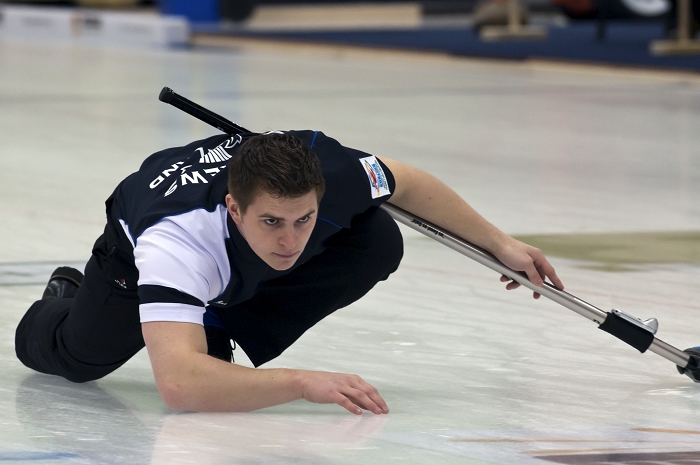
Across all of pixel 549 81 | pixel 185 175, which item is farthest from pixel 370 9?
pixel 185 175

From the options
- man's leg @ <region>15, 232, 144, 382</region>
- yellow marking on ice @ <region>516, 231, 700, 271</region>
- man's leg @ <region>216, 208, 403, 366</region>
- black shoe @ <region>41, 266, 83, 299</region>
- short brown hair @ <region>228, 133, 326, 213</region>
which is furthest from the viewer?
yellow marking on ice @ <region>516, 231, 700, 271</region>

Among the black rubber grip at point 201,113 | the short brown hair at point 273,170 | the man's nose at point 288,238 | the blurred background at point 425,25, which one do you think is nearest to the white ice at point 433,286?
the man's nose at point 288,238

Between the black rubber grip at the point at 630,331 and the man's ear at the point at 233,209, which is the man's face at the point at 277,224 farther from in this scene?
the black rubber grip at the point at 630,331

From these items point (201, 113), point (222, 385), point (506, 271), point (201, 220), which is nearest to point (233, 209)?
point (201, 220)

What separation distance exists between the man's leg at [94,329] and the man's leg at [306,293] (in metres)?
0.22

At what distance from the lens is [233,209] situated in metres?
2.44

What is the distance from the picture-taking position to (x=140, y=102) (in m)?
8.73

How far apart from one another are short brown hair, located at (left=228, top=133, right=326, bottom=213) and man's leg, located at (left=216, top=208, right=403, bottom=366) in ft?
1.38

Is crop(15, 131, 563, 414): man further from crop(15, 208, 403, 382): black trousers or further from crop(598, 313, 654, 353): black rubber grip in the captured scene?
crop(598, 313, 654, 353): black rubber grip

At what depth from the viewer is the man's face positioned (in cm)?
Answer: 238

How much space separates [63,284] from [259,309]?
0.70 meters

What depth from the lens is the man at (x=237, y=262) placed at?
240 centimetres

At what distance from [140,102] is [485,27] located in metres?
6.15

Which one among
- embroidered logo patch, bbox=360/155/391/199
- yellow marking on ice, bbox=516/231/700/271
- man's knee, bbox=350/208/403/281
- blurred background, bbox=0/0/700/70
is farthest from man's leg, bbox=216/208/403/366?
blurred background, bbox=0/0/700/70
